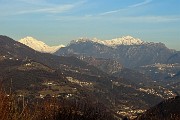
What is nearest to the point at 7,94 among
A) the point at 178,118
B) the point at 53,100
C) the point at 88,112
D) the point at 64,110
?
the point at 53,100

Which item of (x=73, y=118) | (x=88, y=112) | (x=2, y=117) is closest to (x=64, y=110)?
(x=73, y=118)

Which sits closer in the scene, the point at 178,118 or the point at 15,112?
the point at 15,112

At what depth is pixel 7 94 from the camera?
23062 mm

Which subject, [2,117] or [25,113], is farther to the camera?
[25,113]

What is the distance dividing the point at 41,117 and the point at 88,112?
5.34m

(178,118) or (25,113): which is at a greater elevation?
(25,113)

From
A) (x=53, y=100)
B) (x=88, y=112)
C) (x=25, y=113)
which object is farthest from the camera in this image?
(x=88, y=112)

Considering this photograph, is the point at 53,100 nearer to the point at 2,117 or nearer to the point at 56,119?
the point at 56,119

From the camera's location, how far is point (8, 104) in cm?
2220

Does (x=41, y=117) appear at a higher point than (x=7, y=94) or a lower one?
lower

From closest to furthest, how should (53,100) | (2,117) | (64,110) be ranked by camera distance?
A: (2,117)
(53,100)
(64,110)

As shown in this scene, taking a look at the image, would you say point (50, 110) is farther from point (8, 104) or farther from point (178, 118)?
point (178, 118)

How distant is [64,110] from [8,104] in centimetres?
905

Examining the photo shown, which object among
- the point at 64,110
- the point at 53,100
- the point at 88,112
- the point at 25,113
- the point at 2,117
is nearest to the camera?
the point at 2,117
